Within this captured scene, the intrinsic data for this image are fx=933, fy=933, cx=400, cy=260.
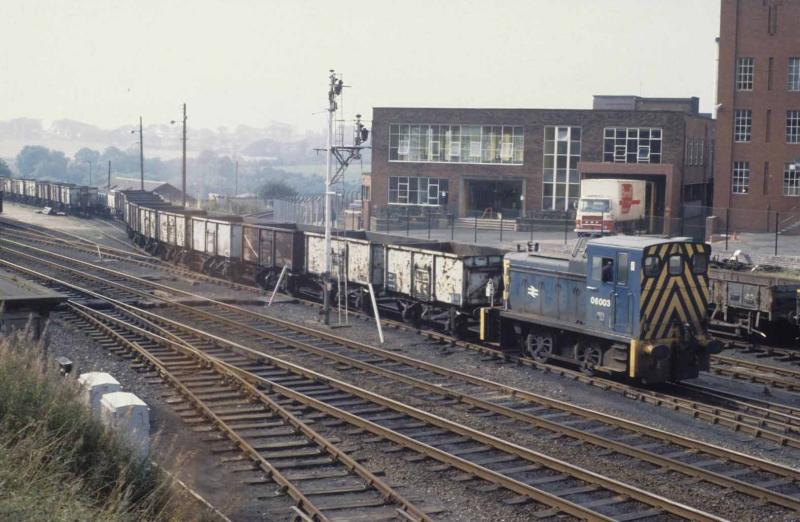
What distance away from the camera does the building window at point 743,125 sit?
5172 cm

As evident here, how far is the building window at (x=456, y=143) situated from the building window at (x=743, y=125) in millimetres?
13238

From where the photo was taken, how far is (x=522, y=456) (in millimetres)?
13414

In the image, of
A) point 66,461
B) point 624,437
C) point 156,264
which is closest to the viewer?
point 66,461

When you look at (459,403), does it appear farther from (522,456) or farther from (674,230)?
(674,230)

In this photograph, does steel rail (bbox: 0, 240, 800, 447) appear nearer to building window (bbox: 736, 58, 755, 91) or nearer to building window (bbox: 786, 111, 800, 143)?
building window (bbox: 786, 111, 800, 143)

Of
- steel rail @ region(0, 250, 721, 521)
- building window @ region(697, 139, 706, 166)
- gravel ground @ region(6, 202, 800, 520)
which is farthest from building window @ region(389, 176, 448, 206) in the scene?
steel rail @ region(0, 250, 721, 521)

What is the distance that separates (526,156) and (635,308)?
42.4 metres

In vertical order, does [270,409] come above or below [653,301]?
below

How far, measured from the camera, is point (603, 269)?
18234 millimetres

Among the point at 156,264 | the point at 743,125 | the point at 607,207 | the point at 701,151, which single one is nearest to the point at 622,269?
the point at 156,264

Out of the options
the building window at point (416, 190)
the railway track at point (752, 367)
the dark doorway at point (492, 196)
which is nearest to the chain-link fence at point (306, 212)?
the building window at point (416, 190)

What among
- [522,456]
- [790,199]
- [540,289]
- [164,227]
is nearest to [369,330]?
[540,289]

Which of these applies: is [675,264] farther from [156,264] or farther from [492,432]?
[156,264]

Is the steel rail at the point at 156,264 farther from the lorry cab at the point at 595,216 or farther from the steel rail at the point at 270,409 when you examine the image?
the lorry cab at the point at 595,216
